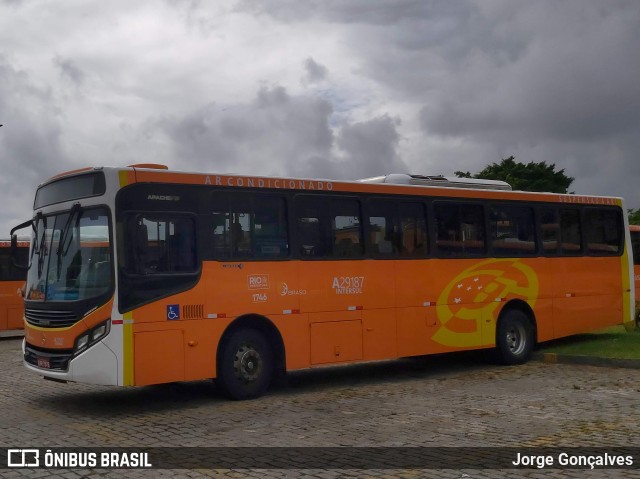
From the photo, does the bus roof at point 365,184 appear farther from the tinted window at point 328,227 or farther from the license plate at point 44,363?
the license plate at point 44,363

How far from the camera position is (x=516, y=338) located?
16.2 m

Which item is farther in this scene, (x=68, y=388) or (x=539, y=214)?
(x=539, y=214)

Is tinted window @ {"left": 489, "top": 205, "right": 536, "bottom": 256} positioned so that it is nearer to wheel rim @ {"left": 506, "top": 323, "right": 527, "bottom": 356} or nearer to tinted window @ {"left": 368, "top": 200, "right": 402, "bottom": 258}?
wheel rim @ {"left": 506, "top": 323, "right": 527, "bottom": 356}

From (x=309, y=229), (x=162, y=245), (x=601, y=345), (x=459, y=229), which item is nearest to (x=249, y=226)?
(x=309, y=229)

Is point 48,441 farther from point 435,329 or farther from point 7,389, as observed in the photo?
point 435,329

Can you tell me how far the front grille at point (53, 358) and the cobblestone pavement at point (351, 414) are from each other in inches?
25.1

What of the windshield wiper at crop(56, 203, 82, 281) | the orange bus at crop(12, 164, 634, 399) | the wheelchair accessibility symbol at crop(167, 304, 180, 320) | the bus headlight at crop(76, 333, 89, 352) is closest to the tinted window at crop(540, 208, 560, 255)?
the orange bus at crop(12, 164, 634, 399)

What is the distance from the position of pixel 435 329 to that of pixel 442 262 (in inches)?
48.9

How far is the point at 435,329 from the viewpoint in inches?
582

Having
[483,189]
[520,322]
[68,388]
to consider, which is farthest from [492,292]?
[68,388]

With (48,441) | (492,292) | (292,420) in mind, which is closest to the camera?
(48,441)

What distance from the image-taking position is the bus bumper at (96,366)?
10.7 metres

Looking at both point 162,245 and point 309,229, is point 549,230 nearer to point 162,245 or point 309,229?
point 309,229

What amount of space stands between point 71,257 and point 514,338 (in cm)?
899
